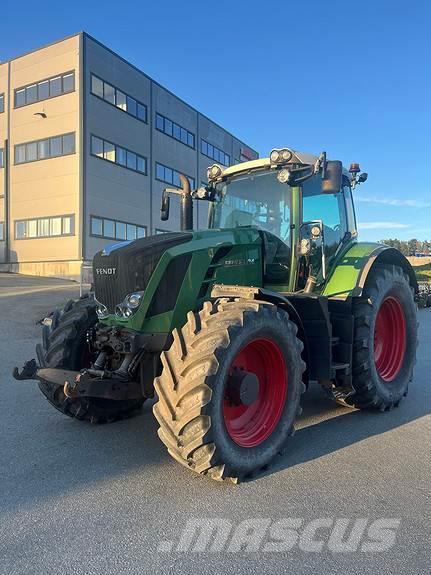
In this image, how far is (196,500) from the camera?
3.22 m

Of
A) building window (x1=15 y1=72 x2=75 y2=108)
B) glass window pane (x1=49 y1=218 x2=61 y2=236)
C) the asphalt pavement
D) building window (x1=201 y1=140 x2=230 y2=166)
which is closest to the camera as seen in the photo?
the asphalt pavement

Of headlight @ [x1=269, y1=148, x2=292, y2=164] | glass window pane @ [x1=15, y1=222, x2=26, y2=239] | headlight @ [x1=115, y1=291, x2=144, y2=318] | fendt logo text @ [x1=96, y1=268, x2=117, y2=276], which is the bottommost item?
headlight @ [x1=115, y1=291, x2=144, y2=318]

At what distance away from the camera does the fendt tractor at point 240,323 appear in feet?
11.2

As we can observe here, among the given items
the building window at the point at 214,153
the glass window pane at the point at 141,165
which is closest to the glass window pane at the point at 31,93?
the glass window pane at the point at 141,165

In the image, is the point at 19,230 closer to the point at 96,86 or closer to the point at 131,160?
the point at 131,160

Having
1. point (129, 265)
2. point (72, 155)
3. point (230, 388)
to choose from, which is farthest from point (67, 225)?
point (230, 388)

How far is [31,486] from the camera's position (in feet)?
11.3

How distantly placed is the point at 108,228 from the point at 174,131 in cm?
994

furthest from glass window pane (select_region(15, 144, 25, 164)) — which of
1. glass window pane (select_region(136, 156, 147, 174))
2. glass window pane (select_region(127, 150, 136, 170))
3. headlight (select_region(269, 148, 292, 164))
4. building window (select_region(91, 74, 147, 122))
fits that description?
headlight (select_region(269, 148, 292, 164))

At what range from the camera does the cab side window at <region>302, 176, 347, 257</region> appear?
513cm

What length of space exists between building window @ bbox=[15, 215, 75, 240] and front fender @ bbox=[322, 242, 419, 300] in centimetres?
2059

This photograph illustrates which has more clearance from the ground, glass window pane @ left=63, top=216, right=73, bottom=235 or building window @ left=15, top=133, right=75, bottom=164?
building window @ left=15, top=133, right=75, bottom=164

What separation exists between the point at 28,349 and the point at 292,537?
7437mm

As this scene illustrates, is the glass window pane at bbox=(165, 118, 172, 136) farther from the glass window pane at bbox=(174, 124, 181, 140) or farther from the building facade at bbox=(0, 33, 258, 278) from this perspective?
the building facade at bbox=(0, 33, 258, 278)
